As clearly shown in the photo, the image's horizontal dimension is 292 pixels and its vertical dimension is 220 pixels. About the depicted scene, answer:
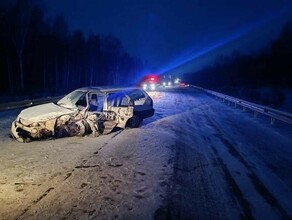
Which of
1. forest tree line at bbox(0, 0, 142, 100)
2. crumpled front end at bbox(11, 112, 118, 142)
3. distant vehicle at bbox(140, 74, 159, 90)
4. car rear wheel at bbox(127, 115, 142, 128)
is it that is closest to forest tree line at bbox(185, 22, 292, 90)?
distant vehicle at bbox(140, 74, 159, 90)

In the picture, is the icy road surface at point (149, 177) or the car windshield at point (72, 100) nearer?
the icy road surface at point (149, 177)

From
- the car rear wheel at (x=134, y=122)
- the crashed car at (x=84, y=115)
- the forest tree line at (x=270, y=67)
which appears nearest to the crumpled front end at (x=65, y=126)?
the crashed car at (x=84, y=115)

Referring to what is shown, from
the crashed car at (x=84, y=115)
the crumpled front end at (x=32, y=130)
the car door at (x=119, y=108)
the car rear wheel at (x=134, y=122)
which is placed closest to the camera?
the crumpled front end at (x=32, y=130)

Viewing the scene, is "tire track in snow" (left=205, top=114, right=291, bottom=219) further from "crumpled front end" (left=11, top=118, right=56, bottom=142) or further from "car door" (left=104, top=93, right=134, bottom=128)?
"crumpled front end" (left=11, top=118, right=56, bottom=142)

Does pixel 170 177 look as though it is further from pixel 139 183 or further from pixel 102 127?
pixel 102 127

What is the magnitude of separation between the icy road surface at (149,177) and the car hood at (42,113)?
793mm

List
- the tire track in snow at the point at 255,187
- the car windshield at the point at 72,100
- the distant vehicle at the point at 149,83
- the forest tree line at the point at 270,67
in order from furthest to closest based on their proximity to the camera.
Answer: the forest tree line at the point at 270,67 < the distant vehicle at the point at 149,83 < the car windshield at the point at 72,100 < the tire track in snow at the point at 255,187

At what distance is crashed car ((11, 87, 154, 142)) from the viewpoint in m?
9.95

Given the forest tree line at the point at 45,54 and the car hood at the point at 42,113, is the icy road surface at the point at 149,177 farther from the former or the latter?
the forest tree line at the point at 45,54

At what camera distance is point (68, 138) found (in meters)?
10.5

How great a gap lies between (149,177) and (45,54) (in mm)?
56257

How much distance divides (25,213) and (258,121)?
12.3 meters

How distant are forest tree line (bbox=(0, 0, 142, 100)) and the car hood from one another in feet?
89.9

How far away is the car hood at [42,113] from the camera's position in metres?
9.87
